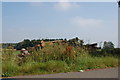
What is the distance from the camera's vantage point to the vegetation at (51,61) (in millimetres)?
9133

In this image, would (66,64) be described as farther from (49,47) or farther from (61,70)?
(49,47)

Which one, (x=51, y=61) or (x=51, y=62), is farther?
(x=51, y=61)

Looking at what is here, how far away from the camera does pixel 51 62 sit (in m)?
10.0

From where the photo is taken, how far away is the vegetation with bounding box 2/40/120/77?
30.0 feet

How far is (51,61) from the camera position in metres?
10.3

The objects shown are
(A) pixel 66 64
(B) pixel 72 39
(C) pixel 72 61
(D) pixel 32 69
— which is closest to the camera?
(D) pixel 32 69

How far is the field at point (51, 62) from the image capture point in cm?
912

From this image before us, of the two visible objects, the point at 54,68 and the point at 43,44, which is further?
the point at 43,44

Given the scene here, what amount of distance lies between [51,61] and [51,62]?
259 millimetres

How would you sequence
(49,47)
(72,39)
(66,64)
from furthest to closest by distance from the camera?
1. (72,39)
2. (49,47)
3. (66,64)

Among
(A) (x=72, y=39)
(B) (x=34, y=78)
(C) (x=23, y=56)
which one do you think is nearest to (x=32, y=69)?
(B) (x=34, y=78)

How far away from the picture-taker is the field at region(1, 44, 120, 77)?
9.12 meters

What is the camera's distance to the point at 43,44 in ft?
41.9

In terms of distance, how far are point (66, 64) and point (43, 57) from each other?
4.68 feet
